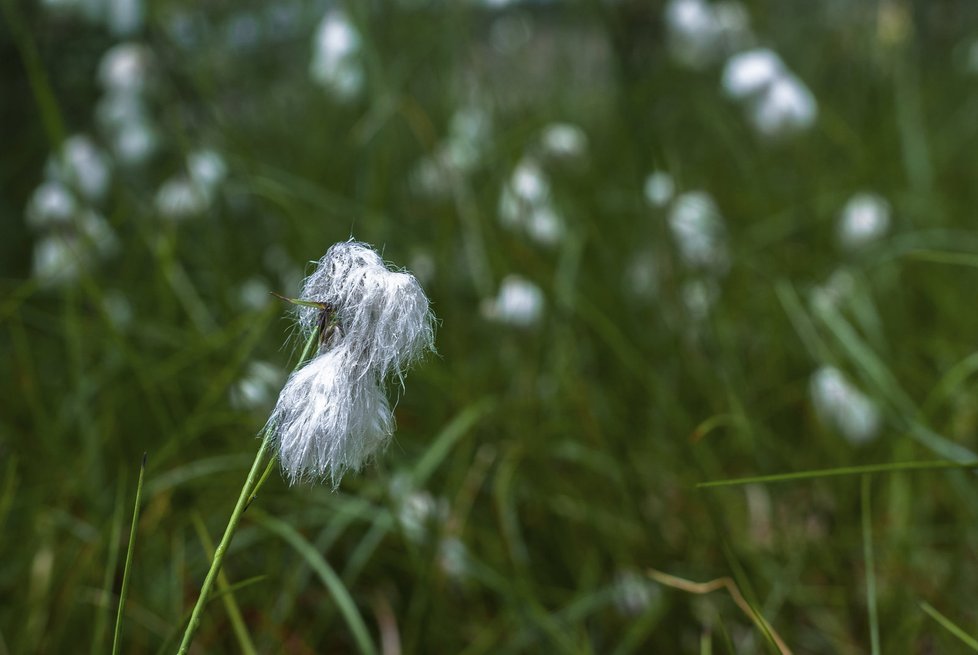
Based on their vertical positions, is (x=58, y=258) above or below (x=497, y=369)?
above

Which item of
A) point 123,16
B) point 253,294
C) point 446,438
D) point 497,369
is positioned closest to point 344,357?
point 446,438

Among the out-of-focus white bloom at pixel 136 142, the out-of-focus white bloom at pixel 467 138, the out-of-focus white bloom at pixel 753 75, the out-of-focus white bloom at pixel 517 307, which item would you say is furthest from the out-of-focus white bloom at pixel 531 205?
the out-of-focus white bloom at pixel 136 142

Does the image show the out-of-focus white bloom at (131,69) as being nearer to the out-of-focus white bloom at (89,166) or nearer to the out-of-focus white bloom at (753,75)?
the out-of-focus white bloom at (89,166)

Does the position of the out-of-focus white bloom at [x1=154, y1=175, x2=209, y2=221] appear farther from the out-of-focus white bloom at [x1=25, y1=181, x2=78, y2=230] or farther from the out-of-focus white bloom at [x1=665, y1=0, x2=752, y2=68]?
the out-of-focus white bloom at [x1=665, y1=0, x2=752, y2=68]

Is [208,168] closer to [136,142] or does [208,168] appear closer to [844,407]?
[136,142]

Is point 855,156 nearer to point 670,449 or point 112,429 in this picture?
point 670,449

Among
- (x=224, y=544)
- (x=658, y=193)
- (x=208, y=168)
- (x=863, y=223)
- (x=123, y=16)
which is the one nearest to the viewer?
(x=224, y=544)

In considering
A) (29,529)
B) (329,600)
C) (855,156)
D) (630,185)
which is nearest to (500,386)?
(329,600)
